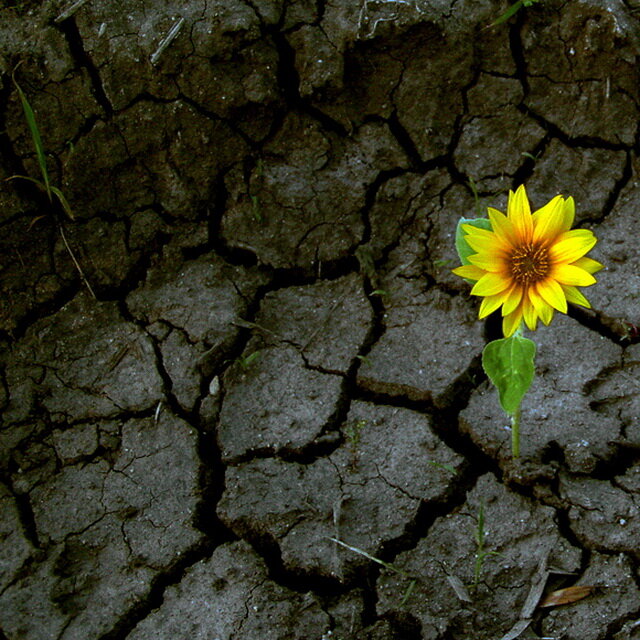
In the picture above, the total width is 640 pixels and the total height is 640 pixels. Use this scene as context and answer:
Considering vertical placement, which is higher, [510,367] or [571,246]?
[571,246]

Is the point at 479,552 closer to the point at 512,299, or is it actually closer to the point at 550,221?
the point at 512,299

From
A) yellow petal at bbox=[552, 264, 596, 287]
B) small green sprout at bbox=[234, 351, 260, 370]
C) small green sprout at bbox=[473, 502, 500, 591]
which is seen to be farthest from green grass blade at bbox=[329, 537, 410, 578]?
yellow petal at bbox=[552, 264, 596, 287]

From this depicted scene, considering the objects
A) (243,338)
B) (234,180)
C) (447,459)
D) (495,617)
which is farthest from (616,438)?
(234,180)

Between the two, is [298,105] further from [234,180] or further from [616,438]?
[616,438]

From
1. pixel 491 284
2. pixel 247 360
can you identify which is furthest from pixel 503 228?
pixel 247 360

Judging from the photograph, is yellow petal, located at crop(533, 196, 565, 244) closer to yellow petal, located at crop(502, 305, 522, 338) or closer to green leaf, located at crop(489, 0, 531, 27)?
yellow petal, located at crop(502, 305, 522, 338)

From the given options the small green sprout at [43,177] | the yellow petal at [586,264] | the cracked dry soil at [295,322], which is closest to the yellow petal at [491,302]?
the yellow petal at [586,264]
